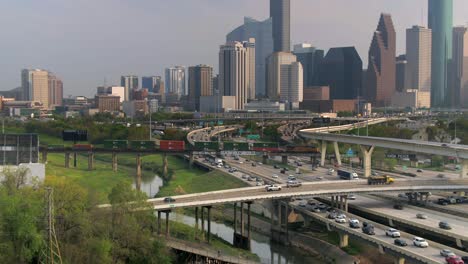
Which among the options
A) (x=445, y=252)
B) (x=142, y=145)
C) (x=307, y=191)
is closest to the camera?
(x=445, y=252)

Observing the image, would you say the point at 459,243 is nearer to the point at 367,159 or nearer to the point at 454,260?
the point at 454,260

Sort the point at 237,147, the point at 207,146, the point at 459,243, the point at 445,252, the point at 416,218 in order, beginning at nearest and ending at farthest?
the point at 445,252 < the point at 459,243 < the point at 416,218 < the point at 237,147 < the point at 207,146

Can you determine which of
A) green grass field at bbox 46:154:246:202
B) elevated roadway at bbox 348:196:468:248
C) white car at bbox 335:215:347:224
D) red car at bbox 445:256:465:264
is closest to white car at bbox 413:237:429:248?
red car at bbox 445:256:465:264

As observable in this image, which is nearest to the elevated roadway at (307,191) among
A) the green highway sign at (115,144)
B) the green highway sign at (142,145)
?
the green highway sign at (142,145)

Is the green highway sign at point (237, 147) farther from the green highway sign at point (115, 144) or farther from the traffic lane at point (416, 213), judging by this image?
the traffic lane at point (416, 213)

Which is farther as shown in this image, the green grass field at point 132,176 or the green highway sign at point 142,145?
the green highway sign at point 142,145

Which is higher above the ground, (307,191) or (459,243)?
(307,191)

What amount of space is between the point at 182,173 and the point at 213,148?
887 cm

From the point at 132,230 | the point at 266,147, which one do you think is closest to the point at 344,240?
the point at 132,230

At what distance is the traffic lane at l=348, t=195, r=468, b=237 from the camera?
148 ft

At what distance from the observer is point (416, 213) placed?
51.1 metres

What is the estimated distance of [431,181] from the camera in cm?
5925

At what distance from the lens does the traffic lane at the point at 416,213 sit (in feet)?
148

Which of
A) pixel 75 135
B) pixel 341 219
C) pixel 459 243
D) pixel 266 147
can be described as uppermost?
pixel 75 135
